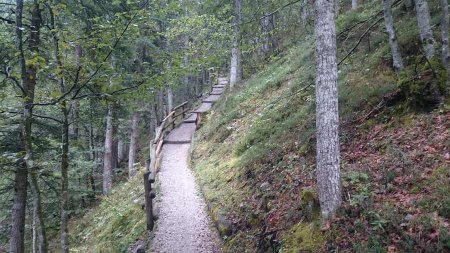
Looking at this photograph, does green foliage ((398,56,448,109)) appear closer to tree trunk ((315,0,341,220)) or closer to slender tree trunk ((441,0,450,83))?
slender tree trunk ((441,0,450,83))

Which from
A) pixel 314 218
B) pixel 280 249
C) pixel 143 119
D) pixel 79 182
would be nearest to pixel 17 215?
pixel 280 249

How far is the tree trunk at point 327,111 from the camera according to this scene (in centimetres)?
617

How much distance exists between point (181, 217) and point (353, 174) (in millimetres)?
5561

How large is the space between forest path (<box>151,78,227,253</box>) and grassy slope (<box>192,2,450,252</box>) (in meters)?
0.48

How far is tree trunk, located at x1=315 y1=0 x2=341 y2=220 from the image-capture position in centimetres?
617

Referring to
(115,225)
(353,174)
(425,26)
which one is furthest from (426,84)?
(115,225)

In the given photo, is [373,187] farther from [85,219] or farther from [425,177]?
[85,219]

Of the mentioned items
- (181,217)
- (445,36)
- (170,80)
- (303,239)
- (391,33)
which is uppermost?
(391,33)

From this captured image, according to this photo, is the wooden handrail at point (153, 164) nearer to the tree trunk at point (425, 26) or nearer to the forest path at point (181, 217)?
the forest path at point (181, 217)

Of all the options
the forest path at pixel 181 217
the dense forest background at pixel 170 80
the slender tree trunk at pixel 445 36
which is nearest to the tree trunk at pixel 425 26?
the dense forest background at pixel 170 80

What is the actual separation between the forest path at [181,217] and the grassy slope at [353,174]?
0.48 metres

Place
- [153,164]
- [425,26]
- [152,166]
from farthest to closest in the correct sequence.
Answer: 1. [153,164]
2. [152,166]
3. [425,26]

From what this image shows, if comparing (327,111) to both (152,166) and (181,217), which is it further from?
(152,166)

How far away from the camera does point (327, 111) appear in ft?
20.6
